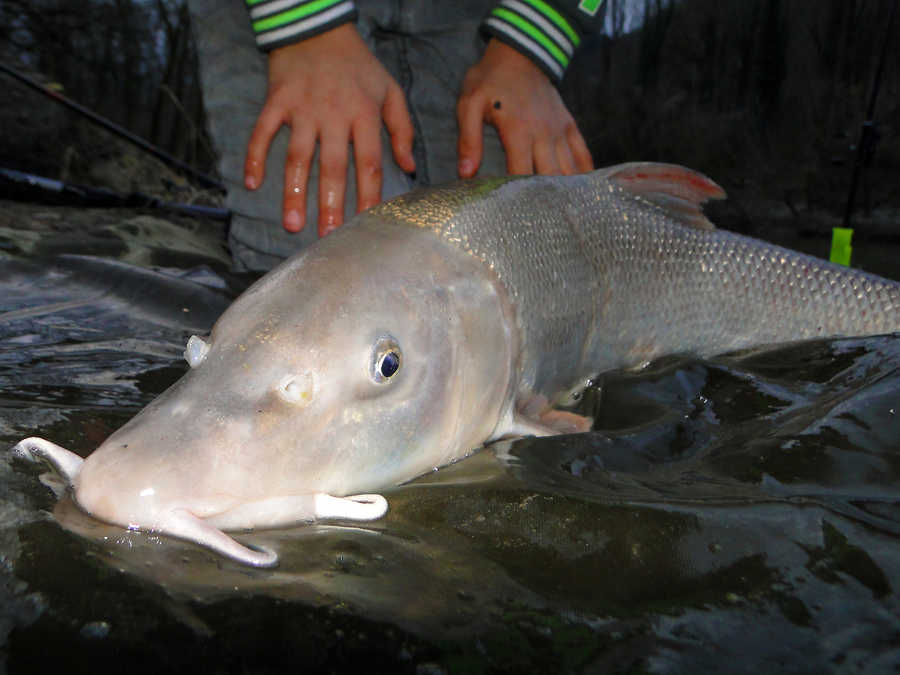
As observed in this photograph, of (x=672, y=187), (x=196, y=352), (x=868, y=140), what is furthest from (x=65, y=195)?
(x=868, y=140)

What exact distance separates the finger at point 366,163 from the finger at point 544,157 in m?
0.53

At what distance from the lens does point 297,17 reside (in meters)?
2.34

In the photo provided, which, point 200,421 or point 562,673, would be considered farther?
point 200,421

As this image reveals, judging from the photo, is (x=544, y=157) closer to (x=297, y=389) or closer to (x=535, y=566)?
(x=297, y=389)

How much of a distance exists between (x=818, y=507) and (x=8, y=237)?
3.09 metres

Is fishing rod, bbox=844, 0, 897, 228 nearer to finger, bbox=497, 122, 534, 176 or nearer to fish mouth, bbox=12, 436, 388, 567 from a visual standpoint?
finger, bbox=497, 122, 534, 176

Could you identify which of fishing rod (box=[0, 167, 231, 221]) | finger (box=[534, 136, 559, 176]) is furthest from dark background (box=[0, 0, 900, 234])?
finger (box=[534, 136, 559, 176])

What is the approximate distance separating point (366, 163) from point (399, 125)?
0.57 ft

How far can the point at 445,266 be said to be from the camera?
1334 mm

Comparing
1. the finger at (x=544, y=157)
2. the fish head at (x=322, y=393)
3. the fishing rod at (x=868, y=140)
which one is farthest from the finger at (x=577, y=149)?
the fishing rod at (x=868, y=140)

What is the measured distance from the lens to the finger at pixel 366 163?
2295 mm

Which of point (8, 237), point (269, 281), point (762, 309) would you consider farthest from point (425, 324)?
point (8, 237)

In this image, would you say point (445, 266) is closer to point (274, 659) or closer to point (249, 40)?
point (274, 659)

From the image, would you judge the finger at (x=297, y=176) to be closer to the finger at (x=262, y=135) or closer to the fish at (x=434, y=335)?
the finger at (x=262, y=135)
